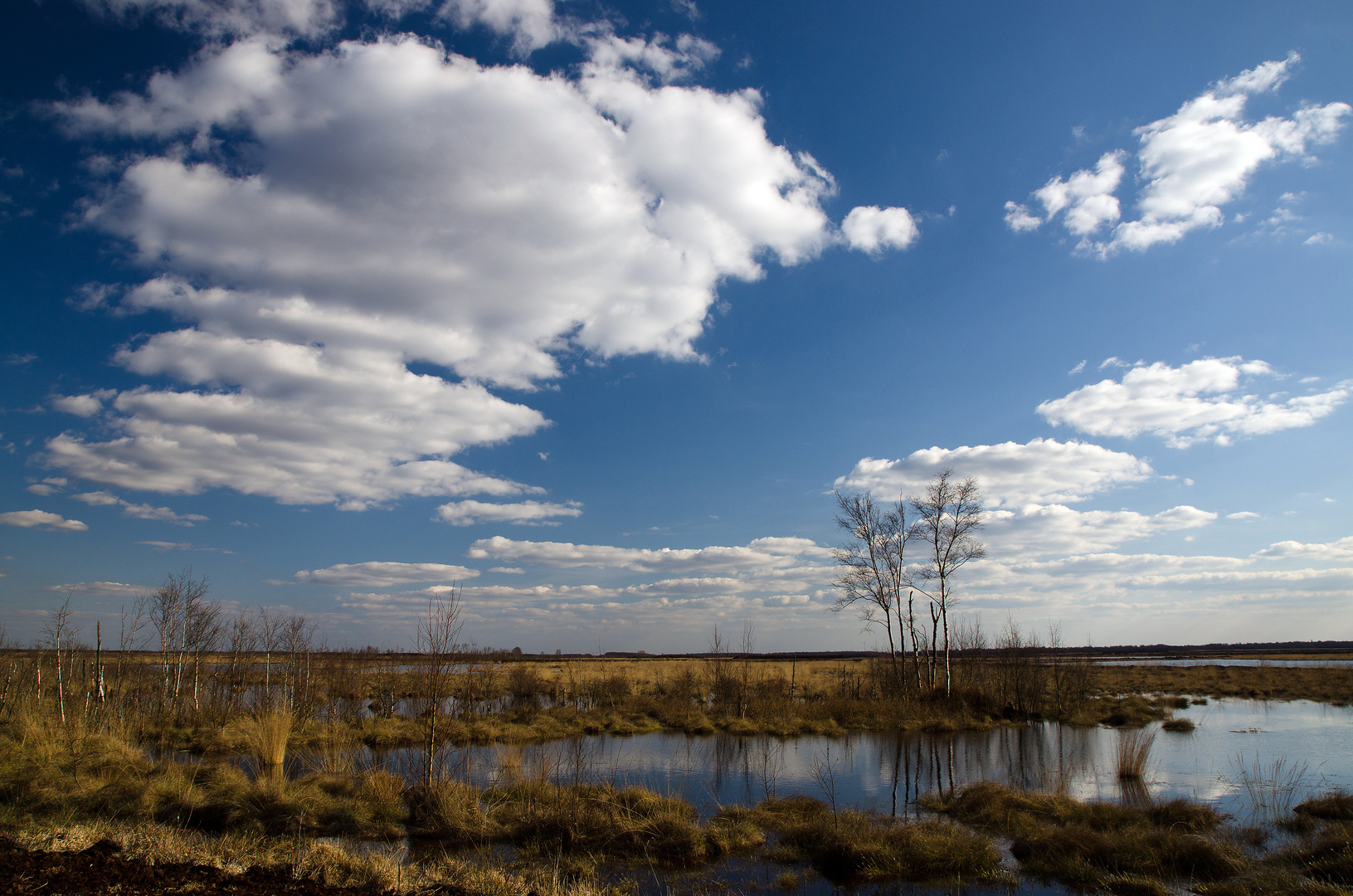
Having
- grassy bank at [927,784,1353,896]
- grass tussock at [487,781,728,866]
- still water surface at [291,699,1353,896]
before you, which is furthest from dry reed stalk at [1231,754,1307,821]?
grass tussock at [487,781,728,866]

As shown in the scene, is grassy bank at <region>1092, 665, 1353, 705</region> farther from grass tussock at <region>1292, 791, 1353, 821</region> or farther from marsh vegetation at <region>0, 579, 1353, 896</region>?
grass tussock at <region>1292, 791, 1353, 821</region>

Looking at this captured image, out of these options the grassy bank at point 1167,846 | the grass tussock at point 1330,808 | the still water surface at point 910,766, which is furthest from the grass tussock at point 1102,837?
the grass tussock at point 1330,808

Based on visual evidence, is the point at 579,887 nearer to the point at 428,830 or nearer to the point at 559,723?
the point at 428,830

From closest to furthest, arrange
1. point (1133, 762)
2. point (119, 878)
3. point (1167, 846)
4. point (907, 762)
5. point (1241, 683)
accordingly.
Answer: point (119, 878) < point (1167, 846) < point (1133, 762) < point (907, 762) < point (1241, 683)

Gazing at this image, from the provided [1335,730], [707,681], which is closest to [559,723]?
[707,681]

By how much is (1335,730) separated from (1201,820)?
72.4ft

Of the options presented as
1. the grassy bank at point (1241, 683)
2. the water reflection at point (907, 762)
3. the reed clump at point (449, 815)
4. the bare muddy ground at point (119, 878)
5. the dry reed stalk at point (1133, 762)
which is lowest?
the grassy bank at point (1241, 683)

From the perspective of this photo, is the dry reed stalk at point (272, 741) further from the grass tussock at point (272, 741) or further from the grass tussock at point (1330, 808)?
the grass tussock at point (1330, 808)

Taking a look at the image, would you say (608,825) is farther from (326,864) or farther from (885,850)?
(885,850)

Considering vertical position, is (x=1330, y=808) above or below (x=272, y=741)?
below

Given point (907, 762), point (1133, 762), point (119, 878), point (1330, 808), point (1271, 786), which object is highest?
point (119, 878)

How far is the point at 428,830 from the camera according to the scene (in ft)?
42.1

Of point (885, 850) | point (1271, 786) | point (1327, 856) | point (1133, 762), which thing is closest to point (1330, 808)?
point (1271, 786)

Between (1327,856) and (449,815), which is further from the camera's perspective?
(449,815)
